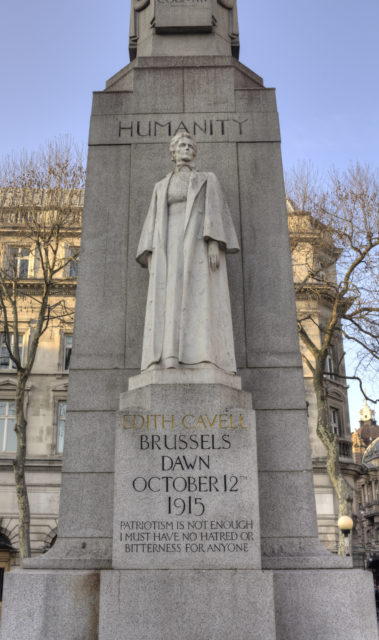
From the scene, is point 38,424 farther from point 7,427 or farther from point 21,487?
point 21,487

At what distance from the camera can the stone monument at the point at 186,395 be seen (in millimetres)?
6770

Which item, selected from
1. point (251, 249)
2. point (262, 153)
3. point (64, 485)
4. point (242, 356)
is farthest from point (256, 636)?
point (262, 153)

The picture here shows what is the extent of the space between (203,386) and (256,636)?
8.68 feet

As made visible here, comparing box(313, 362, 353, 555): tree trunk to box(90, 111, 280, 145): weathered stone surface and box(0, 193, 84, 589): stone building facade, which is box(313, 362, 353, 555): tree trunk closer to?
box(90, 111, 280, 145): weathered stone surface

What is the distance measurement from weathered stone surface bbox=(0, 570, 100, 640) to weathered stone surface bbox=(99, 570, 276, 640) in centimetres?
46

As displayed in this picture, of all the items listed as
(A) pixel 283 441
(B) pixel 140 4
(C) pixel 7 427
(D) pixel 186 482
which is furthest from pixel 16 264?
(D) pixel 186 482

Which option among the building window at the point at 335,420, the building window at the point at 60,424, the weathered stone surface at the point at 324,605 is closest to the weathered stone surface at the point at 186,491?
the weathered stone surface at the point at 324,605

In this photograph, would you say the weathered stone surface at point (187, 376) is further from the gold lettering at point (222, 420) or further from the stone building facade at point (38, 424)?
the stone building facade at point (38, 424)

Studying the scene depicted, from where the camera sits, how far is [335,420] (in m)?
40.3

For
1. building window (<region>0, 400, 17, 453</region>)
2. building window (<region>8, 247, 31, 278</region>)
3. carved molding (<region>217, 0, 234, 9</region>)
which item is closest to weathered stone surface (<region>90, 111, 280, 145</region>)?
carved molding (<region>217, 0, 234, 9</region>)

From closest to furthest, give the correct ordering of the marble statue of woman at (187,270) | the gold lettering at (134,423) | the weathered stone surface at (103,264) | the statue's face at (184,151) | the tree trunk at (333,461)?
the gold lettering at (134,423), the marble statue of woman at (187,270), the statue's face at (184,151), the weathered stone surface at (103,264), the tree trunk at (333,461)

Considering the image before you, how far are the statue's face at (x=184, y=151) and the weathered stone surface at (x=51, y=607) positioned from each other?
5.49m

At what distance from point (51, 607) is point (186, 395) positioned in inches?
105

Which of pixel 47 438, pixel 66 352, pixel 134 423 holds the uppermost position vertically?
pixel 66 352
